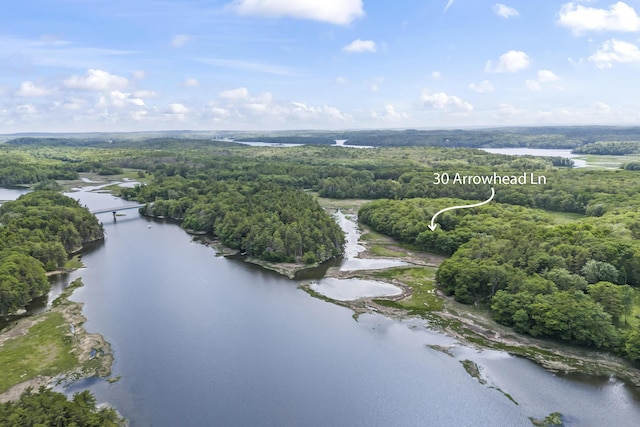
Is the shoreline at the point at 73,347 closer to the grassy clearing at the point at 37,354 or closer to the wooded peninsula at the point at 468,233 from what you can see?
the grassy clearing at the point at 37,354

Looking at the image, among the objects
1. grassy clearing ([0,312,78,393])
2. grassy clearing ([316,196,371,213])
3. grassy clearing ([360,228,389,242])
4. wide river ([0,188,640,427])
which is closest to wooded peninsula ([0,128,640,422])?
grassy clearing ([360,228,389,242])

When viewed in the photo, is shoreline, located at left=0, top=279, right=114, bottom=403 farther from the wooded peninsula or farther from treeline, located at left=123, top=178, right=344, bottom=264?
treeline, located at left=123, top=178, right=344, bottom=264

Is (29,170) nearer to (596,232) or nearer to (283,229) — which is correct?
(283,229)

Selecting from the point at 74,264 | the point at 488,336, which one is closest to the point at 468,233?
the point at 488,336

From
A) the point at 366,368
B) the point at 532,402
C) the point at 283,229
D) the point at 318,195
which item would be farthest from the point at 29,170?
the point at 532,402

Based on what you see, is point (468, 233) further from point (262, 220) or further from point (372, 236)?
point (262, 220)

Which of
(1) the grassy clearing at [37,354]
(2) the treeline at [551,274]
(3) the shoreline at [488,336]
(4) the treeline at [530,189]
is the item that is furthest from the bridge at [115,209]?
(2) the treeline at [551,274]
